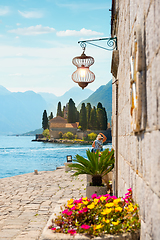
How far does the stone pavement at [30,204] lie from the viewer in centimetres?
444

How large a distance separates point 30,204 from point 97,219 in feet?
15.2

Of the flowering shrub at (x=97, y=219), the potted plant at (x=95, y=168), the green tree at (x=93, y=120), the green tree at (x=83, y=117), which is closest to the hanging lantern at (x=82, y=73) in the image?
→ the potted plant at (x=95, y=168)

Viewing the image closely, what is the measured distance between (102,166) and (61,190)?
3100 millimetres

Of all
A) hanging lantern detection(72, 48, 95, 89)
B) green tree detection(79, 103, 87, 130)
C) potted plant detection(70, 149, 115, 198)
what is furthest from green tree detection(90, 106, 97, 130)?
potted plant detection(70, 149, 115, 198)

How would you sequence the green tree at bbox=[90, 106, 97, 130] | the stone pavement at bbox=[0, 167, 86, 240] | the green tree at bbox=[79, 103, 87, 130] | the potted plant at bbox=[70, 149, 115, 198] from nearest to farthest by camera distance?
the stone pavement at bbox=[0, 167, 86, 240], the potted plant at bbox=[70, 149, 115, 198], the green tree at bbox=[79, 103, 87, 130], the green tree at bbox=[90, 106, 97, 130]

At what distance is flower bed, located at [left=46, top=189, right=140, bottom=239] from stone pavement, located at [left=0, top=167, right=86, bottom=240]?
25.9 inches

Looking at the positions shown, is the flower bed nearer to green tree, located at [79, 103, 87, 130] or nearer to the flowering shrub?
the flowering shrub

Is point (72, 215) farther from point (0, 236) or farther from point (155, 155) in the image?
point (0, 236)

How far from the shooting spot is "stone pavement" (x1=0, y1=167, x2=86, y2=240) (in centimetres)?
444

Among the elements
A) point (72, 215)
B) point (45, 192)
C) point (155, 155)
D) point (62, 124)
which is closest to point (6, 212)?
point (45, 192)

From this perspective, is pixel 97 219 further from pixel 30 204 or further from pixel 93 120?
pixel 93 120

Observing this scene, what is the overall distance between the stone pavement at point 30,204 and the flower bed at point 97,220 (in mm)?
658

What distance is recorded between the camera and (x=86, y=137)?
7331cm

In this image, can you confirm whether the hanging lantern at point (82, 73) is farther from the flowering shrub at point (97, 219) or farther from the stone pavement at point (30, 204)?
the flowering shrub at point (97, 219)
